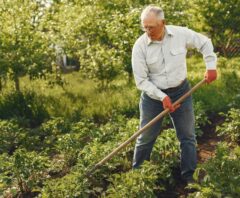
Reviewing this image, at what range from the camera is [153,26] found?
13.9ft

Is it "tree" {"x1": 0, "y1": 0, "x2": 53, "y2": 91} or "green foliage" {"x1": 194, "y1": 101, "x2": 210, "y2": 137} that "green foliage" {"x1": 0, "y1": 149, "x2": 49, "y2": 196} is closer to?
"green foliage" {"x1": 194, "y1": 101, "x2": 210, "y2": 137}

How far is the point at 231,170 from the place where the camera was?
4.25 metres

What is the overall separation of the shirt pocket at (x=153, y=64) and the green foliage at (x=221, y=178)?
97cm

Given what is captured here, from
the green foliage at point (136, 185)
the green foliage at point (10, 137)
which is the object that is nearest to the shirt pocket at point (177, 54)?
the green foliage at point (136, 185)

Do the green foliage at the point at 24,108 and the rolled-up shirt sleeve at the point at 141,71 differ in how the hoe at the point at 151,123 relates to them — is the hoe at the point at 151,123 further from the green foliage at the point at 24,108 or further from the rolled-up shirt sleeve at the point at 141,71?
the green foliage at the point at 24,108

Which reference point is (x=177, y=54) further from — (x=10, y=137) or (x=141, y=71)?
(x=10, y=137)

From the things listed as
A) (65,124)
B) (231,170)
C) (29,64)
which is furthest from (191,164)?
(29,64)

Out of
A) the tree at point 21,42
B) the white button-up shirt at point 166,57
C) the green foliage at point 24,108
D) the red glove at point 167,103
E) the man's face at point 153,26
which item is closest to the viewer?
the man's face at point 153,26

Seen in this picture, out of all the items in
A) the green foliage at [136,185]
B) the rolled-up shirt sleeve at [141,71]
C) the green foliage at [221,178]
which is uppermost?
the rolled-up shirt sleeve at [141,71]

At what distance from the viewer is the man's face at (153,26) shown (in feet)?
13.8

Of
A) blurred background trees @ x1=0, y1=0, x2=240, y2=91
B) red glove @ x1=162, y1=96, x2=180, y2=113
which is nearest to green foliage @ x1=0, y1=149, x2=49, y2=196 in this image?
red glove @ x1=162, y1=96, x2=180, y2=113

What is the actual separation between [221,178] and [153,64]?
1.22m

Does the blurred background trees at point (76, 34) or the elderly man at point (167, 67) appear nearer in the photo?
the elderly man at point (167, 67)

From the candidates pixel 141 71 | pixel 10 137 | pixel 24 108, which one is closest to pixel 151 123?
pixel 141 71
